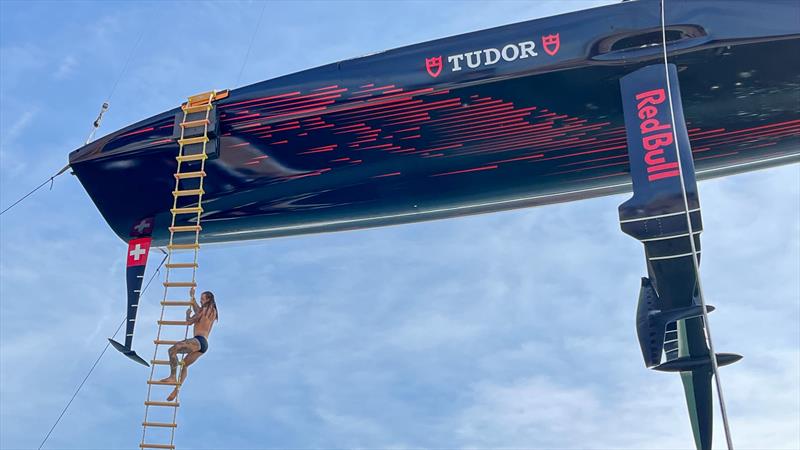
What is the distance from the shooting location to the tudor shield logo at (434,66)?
1027 cm

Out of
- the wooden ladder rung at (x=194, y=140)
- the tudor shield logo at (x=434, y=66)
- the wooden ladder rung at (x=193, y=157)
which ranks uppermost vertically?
the tudor shield logo at (x=434, y=66)

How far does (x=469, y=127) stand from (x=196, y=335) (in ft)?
14.6

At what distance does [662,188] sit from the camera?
8.23 meters

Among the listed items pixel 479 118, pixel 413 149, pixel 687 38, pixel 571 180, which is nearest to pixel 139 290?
pixel 413 149

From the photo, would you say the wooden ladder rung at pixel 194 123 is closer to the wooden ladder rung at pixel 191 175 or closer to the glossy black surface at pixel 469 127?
the glossy black surface at pixel 469 127

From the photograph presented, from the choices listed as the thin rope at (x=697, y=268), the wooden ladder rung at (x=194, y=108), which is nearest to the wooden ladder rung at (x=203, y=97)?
the wooden ladder rung at (x=194, y=108)

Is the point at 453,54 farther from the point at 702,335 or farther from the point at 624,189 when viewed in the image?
the point at 702,335

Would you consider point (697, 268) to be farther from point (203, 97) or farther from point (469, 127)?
point (203, 97)

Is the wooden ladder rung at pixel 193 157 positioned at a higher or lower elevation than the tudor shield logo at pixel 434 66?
lower

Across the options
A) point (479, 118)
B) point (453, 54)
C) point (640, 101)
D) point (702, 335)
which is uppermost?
point (453, 54)

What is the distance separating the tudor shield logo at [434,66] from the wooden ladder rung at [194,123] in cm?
319

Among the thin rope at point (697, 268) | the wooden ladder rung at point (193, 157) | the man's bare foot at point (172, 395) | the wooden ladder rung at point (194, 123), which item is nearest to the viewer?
the thin rope at point (697, 268)

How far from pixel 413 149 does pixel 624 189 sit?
3575 millimetres

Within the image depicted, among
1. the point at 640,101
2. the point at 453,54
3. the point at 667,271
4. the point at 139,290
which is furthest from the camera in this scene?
the point at 139,290
